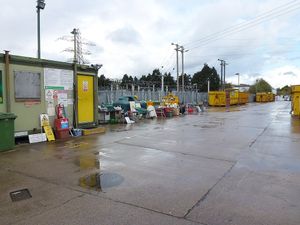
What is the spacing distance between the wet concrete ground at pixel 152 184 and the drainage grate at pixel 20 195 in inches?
3.7

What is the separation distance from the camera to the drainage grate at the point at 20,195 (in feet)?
14.5

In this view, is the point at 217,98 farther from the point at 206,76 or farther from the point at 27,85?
the point at 206,76

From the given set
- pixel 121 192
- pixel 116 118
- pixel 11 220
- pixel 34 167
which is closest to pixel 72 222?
pixel 11 220

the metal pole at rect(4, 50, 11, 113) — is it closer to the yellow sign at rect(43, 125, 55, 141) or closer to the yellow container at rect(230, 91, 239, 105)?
the yellow sign at rect(43, 125, 55, 141)

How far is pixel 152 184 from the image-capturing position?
5070mm

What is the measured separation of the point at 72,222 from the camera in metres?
3.58

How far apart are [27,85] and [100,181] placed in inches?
232

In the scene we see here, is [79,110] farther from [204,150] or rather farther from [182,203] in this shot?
[182,203]

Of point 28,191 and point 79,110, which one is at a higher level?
Answer: point 79,110

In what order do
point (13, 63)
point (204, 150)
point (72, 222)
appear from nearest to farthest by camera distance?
point (72, 222) < point (204, 150) < point (13, 63)

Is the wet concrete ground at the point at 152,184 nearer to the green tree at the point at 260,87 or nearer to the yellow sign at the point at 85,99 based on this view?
the yellow sign at the point at 85,99

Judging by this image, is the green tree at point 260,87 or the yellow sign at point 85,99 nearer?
the yellow sign at point 85,99

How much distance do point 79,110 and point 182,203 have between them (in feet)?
27.3

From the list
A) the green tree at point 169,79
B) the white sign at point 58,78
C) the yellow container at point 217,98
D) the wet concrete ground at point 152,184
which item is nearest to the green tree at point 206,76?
the green tree at point 169,79
